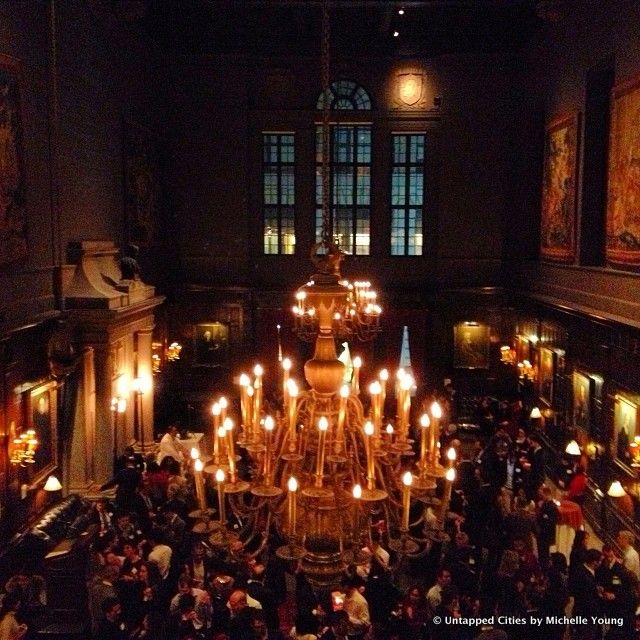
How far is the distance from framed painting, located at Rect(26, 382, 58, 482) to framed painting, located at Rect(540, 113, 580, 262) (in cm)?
1005

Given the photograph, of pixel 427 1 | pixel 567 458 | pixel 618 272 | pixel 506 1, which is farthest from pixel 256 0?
pixel 567 458

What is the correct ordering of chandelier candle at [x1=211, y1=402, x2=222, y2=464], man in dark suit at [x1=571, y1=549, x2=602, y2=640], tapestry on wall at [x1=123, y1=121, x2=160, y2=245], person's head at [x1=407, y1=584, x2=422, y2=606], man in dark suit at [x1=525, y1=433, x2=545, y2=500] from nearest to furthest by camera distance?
chandelier candle at [x1=211, y1=402, x2=222, y2=464], person's head at [x1=407, y1=584, x2=422, y2=606], man in dark suit at [x1=571, y1=549, x2=602, y2=640], man in dark suit at [x1=525, y1=433, x2=545, y2=500], tapestry on wall at [x1=123, y1=121, x2=160, y2=245]

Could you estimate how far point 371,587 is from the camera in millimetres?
8086

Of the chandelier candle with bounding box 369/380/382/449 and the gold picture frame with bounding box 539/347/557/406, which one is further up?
the chandelier candle with bounding box 369/380/382/449

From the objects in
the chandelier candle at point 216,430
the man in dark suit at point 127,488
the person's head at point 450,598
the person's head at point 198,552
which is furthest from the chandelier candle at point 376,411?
the man in dark suit at point 127,488

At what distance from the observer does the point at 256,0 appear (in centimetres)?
1798

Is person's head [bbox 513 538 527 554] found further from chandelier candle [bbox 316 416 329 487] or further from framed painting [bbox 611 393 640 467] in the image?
chandelier candle [bbox 316 416 329 487]

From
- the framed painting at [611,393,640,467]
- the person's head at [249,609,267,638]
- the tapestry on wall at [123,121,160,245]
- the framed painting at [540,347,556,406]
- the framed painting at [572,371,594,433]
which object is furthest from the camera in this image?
the tapestry on wall at [123,121,160,245]

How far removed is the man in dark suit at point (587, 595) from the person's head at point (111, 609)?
4.75 m

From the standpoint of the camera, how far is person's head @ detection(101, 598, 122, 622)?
7656mm

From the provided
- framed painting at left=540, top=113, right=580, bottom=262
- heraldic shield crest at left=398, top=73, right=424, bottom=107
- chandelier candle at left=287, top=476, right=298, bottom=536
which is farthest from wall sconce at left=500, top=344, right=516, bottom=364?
chandelier candle at left=287, top=476, right=298, bottom=536

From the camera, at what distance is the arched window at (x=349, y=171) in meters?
22.0

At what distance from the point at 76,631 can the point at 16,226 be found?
5.65 meters

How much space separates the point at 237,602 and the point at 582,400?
8902 millimetres
